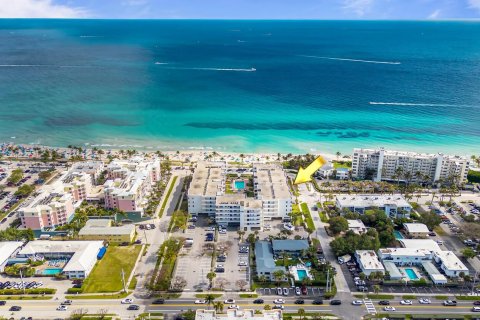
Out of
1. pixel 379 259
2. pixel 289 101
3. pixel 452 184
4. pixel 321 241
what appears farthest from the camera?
pixel 289 101

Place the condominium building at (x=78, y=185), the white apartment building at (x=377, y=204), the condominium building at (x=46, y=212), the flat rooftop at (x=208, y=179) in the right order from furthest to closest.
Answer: the condominium building at (x=78, y=185)
the flat rooftop at (x=208, y=179)
the white apartment building at (x=377, y=204)
the condominium building at (x=46, y=212)

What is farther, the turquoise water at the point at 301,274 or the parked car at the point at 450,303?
the turquoise water at the point at 301,274

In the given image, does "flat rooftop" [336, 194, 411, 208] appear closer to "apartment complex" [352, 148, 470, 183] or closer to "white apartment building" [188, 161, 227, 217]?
"apartment complex" [352, 148, 470, 183]

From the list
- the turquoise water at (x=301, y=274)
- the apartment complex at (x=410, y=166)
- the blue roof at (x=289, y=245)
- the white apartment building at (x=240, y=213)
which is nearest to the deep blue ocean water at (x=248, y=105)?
the apartment complex at (x=410, y=166)

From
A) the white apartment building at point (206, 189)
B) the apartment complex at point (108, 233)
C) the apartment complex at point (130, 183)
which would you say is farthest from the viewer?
the apartment complex at point (130, 183)

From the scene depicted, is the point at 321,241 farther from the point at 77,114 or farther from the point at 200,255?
the point at 77,114

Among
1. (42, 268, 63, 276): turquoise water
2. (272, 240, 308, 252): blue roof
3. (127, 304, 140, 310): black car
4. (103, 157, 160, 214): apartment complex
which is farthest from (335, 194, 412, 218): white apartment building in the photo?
(42, 268, 63, 276): turquoise water

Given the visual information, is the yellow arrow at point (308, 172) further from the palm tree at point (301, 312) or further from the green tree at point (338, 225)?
the palm tree at point (301, 312)

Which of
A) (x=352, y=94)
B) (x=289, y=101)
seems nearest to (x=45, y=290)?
(x=289, y=101)
